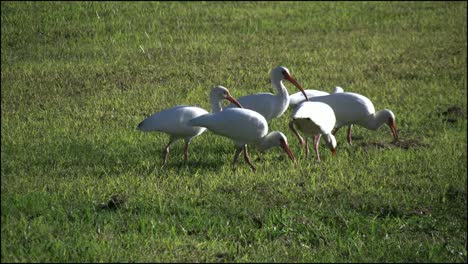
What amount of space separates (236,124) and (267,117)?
3.91ft

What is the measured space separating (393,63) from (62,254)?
8089 mm

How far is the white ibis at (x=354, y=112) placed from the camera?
8805 millimetres

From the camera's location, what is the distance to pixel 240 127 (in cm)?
764

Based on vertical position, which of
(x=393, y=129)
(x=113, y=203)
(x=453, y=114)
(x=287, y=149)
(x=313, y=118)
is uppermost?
(x=313, y=118)

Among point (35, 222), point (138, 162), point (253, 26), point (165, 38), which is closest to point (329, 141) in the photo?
point (138, 162)

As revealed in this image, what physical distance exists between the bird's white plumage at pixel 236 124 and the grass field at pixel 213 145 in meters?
0.28

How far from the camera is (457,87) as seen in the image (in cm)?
1135

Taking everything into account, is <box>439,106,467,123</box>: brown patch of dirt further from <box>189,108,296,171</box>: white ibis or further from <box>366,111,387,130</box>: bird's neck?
<box>189,108,296,171</box>: white ibis

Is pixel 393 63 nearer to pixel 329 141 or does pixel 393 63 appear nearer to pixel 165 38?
pixel 165 38

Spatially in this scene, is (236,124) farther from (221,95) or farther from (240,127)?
(221,95)

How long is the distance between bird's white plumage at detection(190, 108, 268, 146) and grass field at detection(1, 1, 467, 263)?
0.28 metres

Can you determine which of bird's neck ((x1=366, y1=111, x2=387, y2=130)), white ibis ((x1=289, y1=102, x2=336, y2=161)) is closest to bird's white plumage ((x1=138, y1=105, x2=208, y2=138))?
white ibis ((x1=289, y1=102, x2=336, y2=161))

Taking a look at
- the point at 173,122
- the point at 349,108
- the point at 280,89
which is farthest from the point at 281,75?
the point at 173,122

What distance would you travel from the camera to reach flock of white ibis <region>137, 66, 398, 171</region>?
763cm
